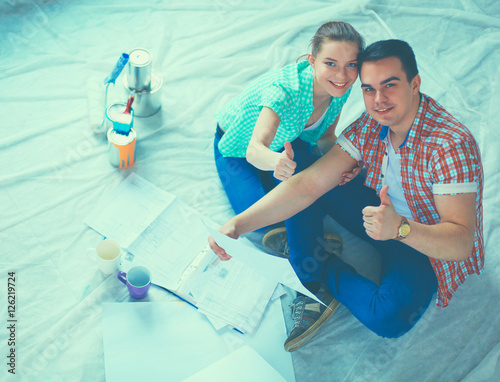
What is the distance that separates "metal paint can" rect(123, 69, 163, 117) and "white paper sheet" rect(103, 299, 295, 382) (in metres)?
0.78

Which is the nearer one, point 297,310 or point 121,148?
point 297,310

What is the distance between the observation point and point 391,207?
1.22 metres

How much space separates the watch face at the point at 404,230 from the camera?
1.25 meters

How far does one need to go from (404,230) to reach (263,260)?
14.9 inches

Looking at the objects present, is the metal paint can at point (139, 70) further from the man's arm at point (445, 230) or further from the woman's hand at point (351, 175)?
the man's arm at point (445, 230)

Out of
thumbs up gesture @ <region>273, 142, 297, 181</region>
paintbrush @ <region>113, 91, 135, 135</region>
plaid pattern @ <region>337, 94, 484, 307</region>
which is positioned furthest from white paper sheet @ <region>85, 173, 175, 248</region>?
plaid pattern @ <region>337, 94, 484, 307</region>

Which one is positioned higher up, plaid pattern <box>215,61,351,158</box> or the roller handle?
plaid pattern <box>215,61,351,158</box>

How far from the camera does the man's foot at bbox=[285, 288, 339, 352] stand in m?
1.49

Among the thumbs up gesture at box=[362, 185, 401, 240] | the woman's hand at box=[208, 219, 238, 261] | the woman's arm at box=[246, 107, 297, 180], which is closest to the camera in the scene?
the thumbs up gesture at box=[362, 185, 401, 240]

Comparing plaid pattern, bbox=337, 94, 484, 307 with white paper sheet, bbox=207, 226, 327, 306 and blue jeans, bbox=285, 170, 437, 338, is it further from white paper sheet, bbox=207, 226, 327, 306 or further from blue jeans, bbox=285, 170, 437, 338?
white paper sheet, bbox=207, 226, 327, 306

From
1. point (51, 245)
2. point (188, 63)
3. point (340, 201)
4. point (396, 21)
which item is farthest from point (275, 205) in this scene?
point (396, 21)

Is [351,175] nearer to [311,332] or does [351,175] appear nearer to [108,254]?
[311,332]

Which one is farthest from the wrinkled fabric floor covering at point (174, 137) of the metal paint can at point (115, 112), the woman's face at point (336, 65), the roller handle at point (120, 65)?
the woman's face at point (336, 65)

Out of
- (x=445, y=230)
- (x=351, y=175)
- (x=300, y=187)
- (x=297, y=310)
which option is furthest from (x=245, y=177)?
(x=445, y=230)
